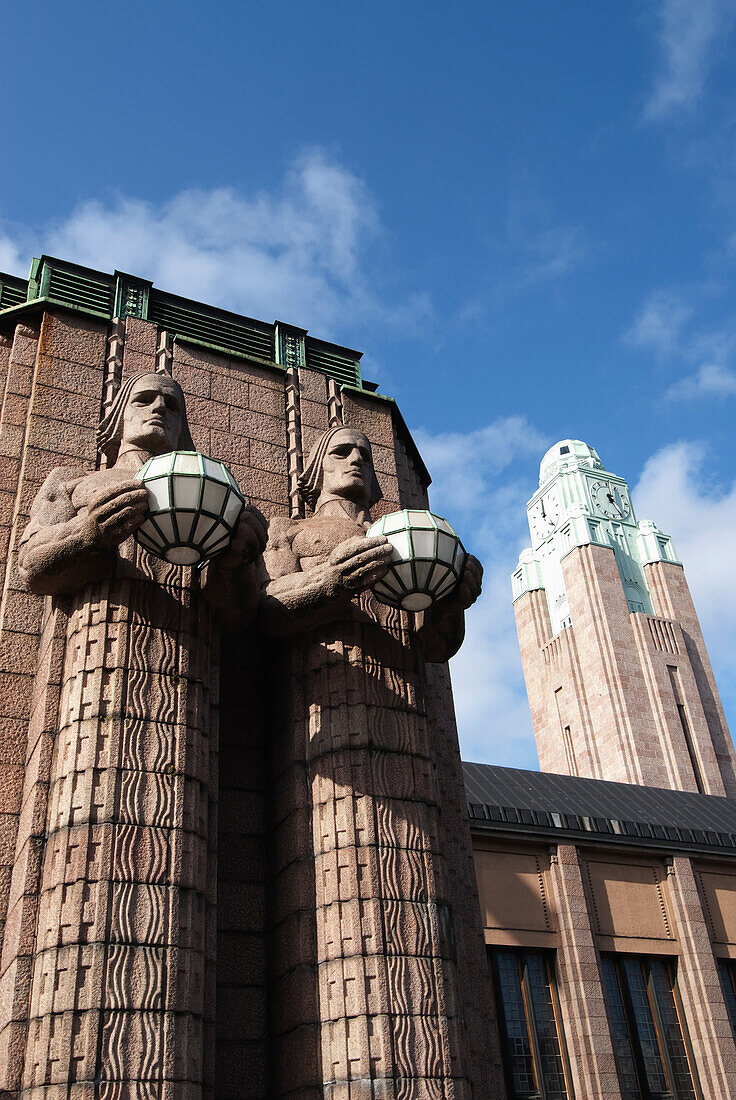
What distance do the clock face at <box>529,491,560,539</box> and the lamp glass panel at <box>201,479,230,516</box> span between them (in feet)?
198

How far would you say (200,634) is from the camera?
7.79 metres

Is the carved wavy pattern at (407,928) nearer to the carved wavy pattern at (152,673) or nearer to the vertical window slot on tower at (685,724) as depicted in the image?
the carved wavy pattern at (152,673)

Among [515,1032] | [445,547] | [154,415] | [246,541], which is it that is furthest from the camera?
[515,1032]

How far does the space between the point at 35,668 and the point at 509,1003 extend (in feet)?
35.6

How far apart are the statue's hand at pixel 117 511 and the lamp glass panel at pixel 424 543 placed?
6.80 ft

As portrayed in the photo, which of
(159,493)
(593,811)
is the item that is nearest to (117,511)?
(159,493)

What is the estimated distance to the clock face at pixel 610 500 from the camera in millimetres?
66500

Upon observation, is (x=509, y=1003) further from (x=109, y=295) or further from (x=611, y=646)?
(x=611, y=646)

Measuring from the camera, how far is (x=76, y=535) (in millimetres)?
7289

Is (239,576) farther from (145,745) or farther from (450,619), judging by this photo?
(450,619)

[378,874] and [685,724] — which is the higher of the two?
[685,724]

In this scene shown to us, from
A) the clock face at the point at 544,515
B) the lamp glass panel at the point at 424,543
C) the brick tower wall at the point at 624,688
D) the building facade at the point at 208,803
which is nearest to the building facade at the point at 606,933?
the building facade at the point at 208,803

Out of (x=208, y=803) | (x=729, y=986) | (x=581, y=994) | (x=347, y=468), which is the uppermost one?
(x=347, y=468)

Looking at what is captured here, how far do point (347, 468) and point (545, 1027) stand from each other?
1074 centimetres
